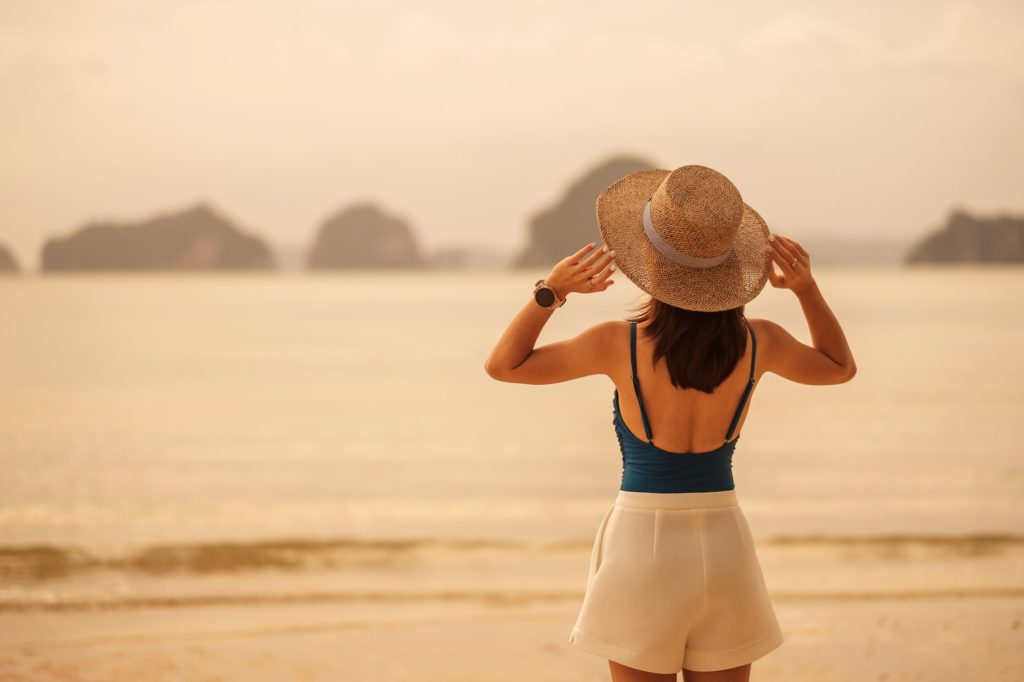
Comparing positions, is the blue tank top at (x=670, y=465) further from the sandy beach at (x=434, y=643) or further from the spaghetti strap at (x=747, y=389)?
the sandy beach at (x=434, y=643)

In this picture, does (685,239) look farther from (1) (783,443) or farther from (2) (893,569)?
(1) (783,443)

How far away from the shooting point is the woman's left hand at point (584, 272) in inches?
69.4

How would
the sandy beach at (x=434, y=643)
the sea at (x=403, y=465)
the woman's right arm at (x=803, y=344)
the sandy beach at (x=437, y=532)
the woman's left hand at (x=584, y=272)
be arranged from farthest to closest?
the sea at (x=403, y=465)
the sandy beach at (x=437, y=532)
the sandy beach at (x=434, y=643)
the woman's right arm at (x=803, y=344)
the woman's left hand at (x=584, y=272)

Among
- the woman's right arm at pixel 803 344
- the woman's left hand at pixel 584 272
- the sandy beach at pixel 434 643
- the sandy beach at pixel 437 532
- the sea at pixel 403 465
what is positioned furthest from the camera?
the sea at pixel 403 465

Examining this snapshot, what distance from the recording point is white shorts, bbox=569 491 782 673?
1.83 meters

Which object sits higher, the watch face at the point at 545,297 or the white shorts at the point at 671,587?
the watch face at the point at 545,297

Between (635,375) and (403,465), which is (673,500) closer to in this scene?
(635,375)

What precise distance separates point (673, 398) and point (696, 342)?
12 cm

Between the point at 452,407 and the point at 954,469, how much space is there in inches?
391

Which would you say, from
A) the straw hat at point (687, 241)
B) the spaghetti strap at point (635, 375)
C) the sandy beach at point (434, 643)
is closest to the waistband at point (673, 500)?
the spaghetti strap at point (635, 375)

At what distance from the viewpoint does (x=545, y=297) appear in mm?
1807

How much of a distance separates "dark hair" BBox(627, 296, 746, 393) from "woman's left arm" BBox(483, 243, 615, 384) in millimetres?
99

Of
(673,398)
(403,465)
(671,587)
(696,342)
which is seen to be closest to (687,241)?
(696,342)

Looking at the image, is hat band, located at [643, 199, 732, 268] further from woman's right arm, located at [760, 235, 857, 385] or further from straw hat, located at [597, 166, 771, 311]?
woman's right arm, located at [760, 235, 857, 385]
